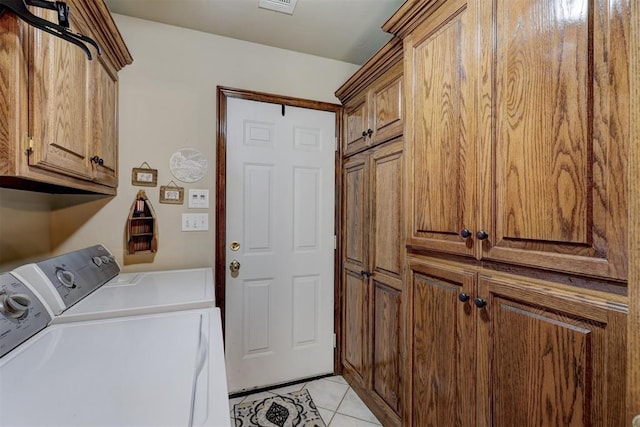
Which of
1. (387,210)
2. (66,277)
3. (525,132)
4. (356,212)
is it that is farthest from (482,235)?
(66,277)

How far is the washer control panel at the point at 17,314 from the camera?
81 centimetres

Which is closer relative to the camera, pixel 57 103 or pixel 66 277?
pixel 57 103

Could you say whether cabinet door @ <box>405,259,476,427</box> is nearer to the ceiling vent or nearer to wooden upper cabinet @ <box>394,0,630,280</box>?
wooden upper cabinet @ <box>394,0,630,280</box>

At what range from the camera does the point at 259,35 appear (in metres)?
1.95

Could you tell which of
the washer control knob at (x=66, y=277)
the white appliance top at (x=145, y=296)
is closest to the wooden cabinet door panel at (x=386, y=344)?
the white appliance top at (x=145, y=296)

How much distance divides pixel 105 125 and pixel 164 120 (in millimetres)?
383

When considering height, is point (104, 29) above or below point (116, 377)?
above

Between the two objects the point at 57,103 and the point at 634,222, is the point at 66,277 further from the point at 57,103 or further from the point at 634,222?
the point at 634,222

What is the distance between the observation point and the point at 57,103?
3.34 feet

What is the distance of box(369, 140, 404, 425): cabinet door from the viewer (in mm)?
1597

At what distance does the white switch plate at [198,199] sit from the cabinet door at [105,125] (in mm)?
424

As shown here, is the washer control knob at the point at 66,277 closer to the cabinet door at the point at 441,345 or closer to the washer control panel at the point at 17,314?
the washer control panel at the point at 17,314

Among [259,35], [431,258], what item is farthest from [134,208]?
[431,258]

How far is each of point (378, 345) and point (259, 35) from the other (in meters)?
2.21
